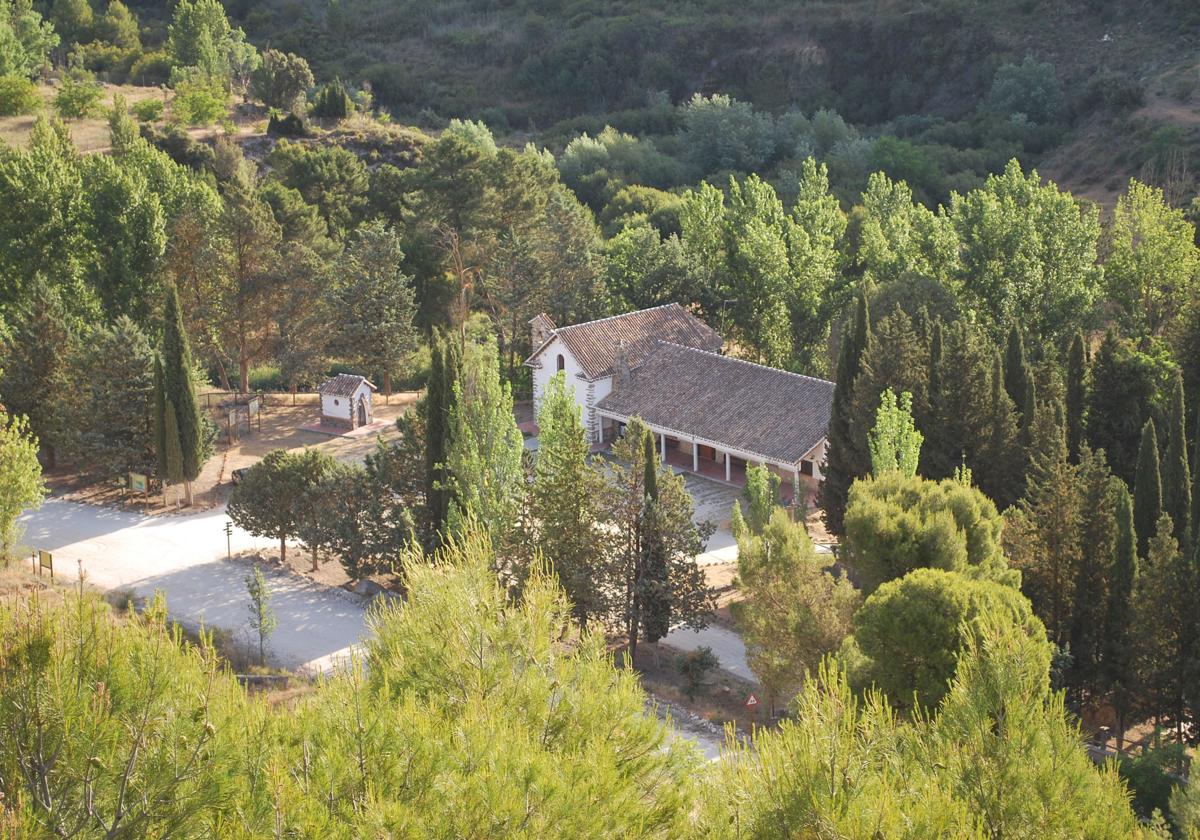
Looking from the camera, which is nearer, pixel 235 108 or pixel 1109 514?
pixel 1109 514

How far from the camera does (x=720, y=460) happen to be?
45.4m

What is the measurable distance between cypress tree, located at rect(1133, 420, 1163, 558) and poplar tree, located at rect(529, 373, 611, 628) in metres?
12.3

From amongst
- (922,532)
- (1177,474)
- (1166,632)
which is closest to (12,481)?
(922,532)

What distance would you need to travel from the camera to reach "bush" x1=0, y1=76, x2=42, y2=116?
2916 inches

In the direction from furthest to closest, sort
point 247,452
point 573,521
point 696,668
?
point 247,452 < point 573,521 < point 696,668

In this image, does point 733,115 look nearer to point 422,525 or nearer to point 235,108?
point 235,108

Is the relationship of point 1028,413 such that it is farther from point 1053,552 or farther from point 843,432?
point 1053,552

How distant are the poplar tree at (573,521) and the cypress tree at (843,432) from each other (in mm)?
8460

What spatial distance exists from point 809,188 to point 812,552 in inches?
1281

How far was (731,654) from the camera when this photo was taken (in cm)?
3297

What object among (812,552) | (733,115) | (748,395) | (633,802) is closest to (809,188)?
(748,395)

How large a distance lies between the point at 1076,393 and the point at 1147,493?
22.5 feet

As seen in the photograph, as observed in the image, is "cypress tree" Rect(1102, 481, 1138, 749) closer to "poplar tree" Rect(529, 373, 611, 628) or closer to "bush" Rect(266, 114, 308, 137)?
"poplar tree" Rect(529, 373, 611, 628)

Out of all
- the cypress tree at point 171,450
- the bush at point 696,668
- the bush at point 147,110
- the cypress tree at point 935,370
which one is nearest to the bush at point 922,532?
the bush at point 696,668
